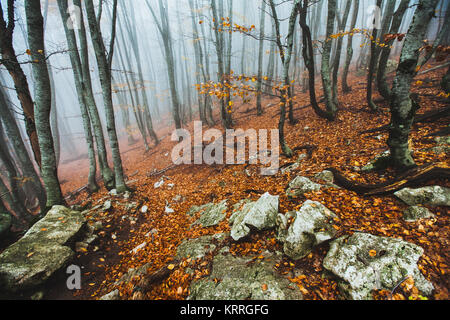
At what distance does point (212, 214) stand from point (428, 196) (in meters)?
4.57

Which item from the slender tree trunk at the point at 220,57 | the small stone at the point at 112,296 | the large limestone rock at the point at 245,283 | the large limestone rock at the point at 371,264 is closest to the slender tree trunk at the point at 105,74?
the small stone at the point at 112,296

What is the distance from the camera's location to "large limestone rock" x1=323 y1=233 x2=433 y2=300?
2.29m

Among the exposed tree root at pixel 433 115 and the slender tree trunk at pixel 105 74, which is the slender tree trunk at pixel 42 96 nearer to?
the slender tree trunk at pixel 105 74

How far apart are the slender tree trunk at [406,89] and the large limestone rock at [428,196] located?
0.83 meters

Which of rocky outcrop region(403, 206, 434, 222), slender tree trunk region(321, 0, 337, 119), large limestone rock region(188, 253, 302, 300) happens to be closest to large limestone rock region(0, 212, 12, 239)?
large limestone rock region(188, 253, 302, 300)

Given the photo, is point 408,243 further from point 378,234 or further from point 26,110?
point 26,110

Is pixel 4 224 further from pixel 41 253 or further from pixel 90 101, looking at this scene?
pixel 90 101

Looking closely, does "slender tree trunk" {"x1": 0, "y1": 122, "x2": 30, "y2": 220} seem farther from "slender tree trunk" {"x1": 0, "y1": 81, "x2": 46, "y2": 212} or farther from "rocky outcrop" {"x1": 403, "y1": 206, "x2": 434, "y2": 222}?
"rocky outcrop" {"x1": 403, "y1": 206, "x2": 434, "y2": 222}

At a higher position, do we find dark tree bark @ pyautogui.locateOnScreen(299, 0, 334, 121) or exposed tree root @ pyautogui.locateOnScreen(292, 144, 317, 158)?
dark tree bark @ pyautogui.locateOnScreen(299, 0, 334, 121)

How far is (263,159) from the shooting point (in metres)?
7.32

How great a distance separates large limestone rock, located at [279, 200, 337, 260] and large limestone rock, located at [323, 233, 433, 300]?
255 millimetres

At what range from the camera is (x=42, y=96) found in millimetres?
4586

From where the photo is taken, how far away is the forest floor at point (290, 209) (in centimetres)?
271

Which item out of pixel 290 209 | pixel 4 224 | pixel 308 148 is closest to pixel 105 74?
pixel 4 224
